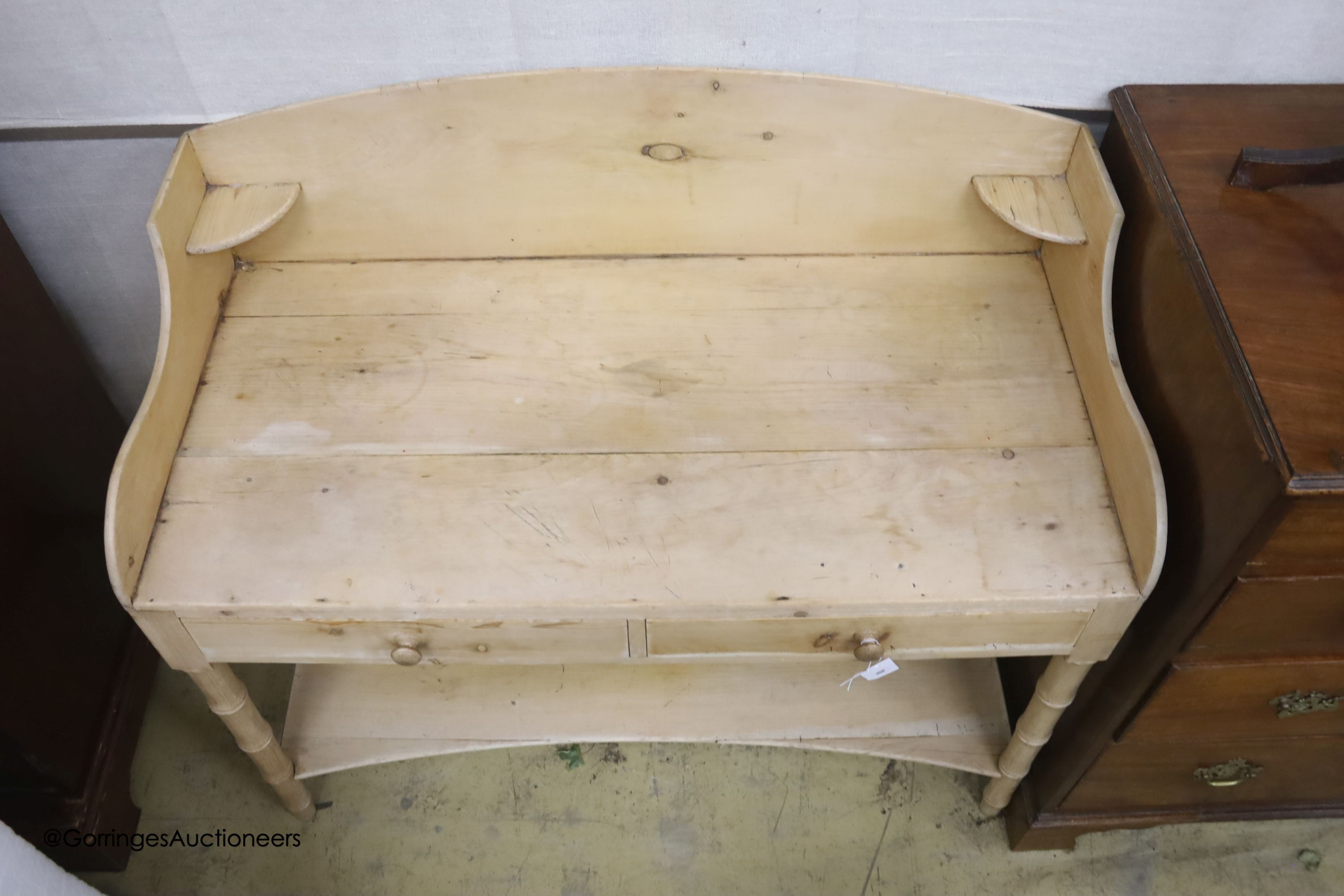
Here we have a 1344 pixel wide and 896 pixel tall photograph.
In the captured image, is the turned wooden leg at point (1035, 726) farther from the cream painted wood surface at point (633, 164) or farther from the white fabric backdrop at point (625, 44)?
the white fabric backdrop at point (625, 44)

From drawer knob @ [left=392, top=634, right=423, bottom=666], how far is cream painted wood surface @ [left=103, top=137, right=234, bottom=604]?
0.25 metres

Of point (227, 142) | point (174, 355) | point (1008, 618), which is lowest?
point (1008, 618)

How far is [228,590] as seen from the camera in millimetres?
904

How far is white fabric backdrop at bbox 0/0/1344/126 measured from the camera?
103cm

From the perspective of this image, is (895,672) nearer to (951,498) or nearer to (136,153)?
(951,498)

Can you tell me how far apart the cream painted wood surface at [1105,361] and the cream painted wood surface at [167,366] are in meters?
0.97

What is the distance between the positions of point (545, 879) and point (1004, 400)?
93cm

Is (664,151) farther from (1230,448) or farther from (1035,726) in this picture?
(1035,726)

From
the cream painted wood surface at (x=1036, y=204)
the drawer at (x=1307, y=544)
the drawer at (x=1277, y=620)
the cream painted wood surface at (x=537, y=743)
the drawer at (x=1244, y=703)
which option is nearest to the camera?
the drawer at (x=1307, y=544)

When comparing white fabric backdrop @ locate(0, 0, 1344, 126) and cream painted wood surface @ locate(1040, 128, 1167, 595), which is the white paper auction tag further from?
white fabric backdrop @ locate(0, 0, 1344, 126)

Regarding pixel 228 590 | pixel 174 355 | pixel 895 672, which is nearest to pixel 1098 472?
pixel 895 672

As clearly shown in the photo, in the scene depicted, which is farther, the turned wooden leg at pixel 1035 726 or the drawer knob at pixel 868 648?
the turned wooden leg at pixel 1035 726

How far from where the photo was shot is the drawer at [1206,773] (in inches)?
44.1

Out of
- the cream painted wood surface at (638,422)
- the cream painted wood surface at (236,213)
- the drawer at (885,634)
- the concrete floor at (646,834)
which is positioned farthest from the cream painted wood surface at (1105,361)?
the cream painted wood surface at (236,213)
